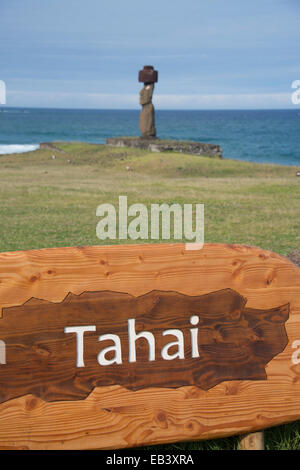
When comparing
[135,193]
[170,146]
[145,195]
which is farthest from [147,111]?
A: [145,195]

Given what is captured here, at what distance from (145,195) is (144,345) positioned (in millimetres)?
10358

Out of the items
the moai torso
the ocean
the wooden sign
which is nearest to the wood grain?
the wooden sign

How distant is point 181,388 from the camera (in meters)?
1.95

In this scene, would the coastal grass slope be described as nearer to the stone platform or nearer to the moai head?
the stone platform

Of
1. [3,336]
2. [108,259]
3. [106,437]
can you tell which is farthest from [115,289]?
[106,437]

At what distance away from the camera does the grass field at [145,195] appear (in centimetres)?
788

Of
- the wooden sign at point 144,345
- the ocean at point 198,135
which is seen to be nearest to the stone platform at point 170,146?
the ocean at point 198,135

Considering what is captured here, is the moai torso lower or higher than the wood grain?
higher

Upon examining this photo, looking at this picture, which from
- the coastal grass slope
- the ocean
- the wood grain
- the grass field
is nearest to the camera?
the wood grain

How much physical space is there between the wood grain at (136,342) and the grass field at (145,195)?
594 mm

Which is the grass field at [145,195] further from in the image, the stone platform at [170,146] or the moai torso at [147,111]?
the moai torso at [147,111]

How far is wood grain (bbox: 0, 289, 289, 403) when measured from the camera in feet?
6.05

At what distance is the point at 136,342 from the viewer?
1.92 meters
